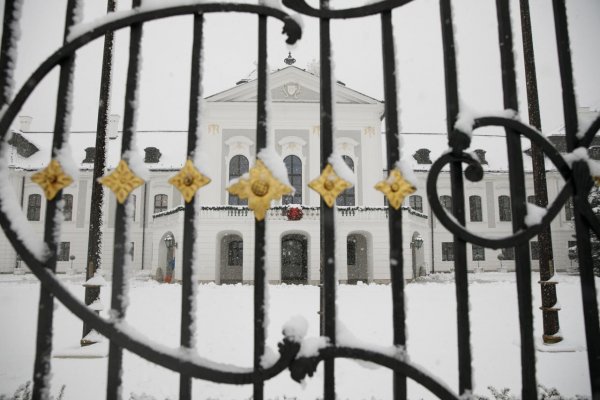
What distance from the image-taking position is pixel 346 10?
123 centimetres

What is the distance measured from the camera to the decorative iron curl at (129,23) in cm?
120

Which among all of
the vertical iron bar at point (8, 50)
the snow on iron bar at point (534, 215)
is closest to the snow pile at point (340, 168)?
the snow on iron bar at point (534, 215)

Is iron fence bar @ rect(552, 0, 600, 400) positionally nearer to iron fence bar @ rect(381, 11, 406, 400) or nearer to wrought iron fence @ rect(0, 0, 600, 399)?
wrought iron fence @ rect(0, 0, 600, 399)

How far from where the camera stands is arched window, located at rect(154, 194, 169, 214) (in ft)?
90.5

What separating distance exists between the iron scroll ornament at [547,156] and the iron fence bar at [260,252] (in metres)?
0.54

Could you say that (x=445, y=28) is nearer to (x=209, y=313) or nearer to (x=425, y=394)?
(x=425, y=394)

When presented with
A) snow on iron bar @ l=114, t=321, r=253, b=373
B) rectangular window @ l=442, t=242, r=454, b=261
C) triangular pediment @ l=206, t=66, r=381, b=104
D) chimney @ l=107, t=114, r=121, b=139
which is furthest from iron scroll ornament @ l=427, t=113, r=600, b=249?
chimney @ l=107, t=114, r=121, b=139

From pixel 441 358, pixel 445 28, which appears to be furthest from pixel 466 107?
pixel 441 358

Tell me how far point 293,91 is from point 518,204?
20574 mm

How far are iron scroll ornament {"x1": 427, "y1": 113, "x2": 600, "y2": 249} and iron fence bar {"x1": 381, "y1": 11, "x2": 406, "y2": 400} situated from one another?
0.13m

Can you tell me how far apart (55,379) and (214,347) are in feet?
6.44

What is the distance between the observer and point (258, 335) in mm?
1172

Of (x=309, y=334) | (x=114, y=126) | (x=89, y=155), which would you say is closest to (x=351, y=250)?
(x=309, y=334)

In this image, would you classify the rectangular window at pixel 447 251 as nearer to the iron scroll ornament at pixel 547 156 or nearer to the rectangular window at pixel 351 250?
the rectangular window at pixel 351 250
